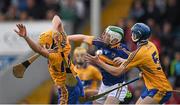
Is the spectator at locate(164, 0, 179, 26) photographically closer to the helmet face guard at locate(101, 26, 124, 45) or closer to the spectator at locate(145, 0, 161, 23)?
the spectator at locate(145, 0, 161, 23)

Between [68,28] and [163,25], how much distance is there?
241 cm

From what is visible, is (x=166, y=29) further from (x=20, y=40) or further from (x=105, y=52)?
(x=105, y=52)

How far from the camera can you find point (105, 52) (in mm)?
14500

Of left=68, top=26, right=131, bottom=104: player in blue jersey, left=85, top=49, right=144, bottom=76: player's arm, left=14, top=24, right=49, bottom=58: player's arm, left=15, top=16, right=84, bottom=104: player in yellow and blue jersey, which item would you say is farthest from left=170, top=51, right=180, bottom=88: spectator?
left=14, top=24, right=49, bottom=58: player's arm

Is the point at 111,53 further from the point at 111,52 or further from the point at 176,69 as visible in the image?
the point at 176,69

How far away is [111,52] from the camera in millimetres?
14453

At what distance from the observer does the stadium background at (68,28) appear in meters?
19.8

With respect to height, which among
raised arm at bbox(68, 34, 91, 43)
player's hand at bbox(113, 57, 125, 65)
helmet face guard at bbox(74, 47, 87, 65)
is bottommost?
helmet face guard at bbox(74, 47, 87, 65)

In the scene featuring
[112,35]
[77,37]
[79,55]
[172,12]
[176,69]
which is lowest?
[176,69]

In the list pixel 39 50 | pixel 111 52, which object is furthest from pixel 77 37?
pixel 39 50

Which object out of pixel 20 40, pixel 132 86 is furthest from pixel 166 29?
pixel 20 40

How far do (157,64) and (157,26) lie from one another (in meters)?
7.35

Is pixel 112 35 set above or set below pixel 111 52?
above

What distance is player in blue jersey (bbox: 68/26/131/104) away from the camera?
14.2m
